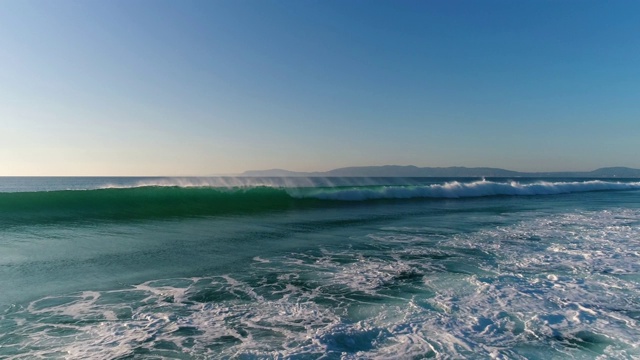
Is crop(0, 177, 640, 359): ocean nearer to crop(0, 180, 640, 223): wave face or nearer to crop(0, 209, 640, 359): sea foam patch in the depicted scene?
crop(0, 209, 640, 359): sea foam patch

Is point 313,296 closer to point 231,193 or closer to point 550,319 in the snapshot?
point 550,319

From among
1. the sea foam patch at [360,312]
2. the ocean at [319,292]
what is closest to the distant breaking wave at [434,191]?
the ocean at [319,292]

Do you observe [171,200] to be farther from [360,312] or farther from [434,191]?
[434,191]

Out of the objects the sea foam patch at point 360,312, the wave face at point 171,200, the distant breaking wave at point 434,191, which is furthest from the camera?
the distant breaking wave at point 434,191

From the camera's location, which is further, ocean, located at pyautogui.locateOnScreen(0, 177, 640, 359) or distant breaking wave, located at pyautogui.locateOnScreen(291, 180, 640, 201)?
distant breaking wave, located at pyautogui.locateOnScreen(291, 180, 640, 201)

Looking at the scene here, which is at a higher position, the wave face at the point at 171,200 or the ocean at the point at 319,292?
the wave face at the point at 171,200

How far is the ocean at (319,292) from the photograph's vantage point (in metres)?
4.17

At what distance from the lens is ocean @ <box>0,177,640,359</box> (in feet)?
13.7

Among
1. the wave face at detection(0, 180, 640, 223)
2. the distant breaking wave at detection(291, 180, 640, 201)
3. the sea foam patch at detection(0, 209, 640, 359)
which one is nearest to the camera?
the sea foam patch at detection(0, 209, 640, 359)

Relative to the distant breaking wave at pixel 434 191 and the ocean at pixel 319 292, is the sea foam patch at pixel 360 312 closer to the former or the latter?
the ocean at pixel 319 292

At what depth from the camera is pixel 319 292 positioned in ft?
20.0

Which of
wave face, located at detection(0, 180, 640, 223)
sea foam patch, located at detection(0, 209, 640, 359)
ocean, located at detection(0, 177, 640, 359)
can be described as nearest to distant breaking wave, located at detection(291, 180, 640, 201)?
wave face, located at detection(0, 180, 640, 223)

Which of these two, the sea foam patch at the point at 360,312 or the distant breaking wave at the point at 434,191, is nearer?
the sea foam patch at the point at 360,312

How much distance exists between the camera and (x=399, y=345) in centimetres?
414
